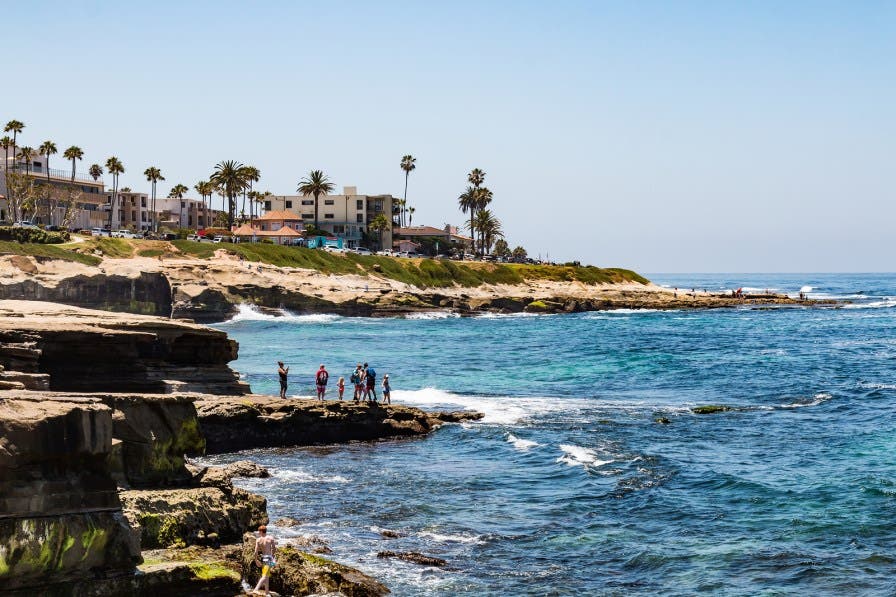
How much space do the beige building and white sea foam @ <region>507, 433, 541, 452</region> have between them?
139441mm

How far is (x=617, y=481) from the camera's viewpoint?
29297 millimetres

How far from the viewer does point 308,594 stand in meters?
17.9

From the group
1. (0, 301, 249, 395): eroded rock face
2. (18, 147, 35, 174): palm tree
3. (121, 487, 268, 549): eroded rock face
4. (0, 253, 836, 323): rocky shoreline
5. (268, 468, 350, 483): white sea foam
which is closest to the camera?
(121, 487, 268, 549): eroded rock face

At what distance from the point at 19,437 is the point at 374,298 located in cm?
9846

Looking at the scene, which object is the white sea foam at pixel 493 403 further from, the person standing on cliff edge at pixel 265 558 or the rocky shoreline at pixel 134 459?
the person standing on cliff edge at pixel 265 558

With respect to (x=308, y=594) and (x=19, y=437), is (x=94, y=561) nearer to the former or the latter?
(x=19, y=437)

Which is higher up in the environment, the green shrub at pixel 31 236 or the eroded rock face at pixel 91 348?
the green shrub at pixel 31 236

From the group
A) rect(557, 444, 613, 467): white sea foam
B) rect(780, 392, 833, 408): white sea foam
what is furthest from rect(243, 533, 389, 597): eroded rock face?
rect(780, 392, 833, 408): white sea foam

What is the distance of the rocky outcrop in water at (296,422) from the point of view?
32000 mm

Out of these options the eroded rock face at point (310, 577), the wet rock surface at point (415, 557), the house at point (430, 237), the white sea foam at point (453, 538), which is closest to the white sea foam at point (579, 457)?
the white sea foam at point (453, 538)

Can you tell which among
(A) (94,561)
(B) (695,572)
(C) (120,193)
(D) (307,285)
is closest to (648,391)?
(B) (695,572)

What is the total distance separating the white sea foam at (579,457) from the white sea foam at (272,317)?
217 ft

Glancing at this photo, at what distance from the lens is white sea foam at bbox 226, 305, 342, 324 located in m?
98.8

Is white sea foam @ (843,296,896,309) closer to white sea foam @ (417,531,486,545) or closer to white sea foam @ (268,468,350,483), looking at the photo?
white sea foam @ (268,468,350,483)
